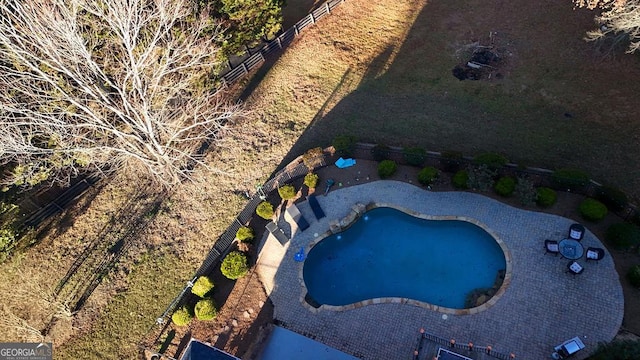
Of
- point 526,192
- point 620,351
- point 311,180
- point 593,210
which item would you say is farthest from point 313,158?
point 620,351

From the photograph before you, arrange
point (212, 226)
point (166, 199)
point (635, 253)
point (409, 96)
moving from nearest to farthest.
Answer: point (635, 253) < point (212, 226) < point (166, 199) < point (409, 96)

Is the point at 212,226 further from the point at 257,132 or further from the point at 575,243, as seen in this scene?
the point at 575,243

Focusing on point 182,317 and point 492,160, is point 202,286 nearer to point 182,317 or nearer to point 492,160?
point 182,317

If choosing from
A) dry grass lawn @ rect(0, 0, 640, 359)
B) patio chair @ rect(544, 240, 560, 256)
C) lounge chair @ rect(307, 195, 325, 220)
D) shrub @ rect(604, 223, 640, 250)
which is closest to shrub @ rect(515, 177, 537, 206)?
patio chair @ rect(544, 240, 560, 256)

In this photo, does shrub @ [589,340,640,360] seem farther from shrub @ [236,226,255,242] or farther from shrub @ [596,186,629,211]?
shrub @ [236,226,255,242]

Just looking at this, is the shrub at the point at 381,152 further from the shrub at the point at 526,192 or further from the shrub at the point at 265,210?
the shrub at the point at 526,192

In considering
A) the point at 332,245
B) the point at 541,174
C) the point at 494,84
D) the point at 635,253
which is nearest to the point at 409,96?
the point at 494,84
